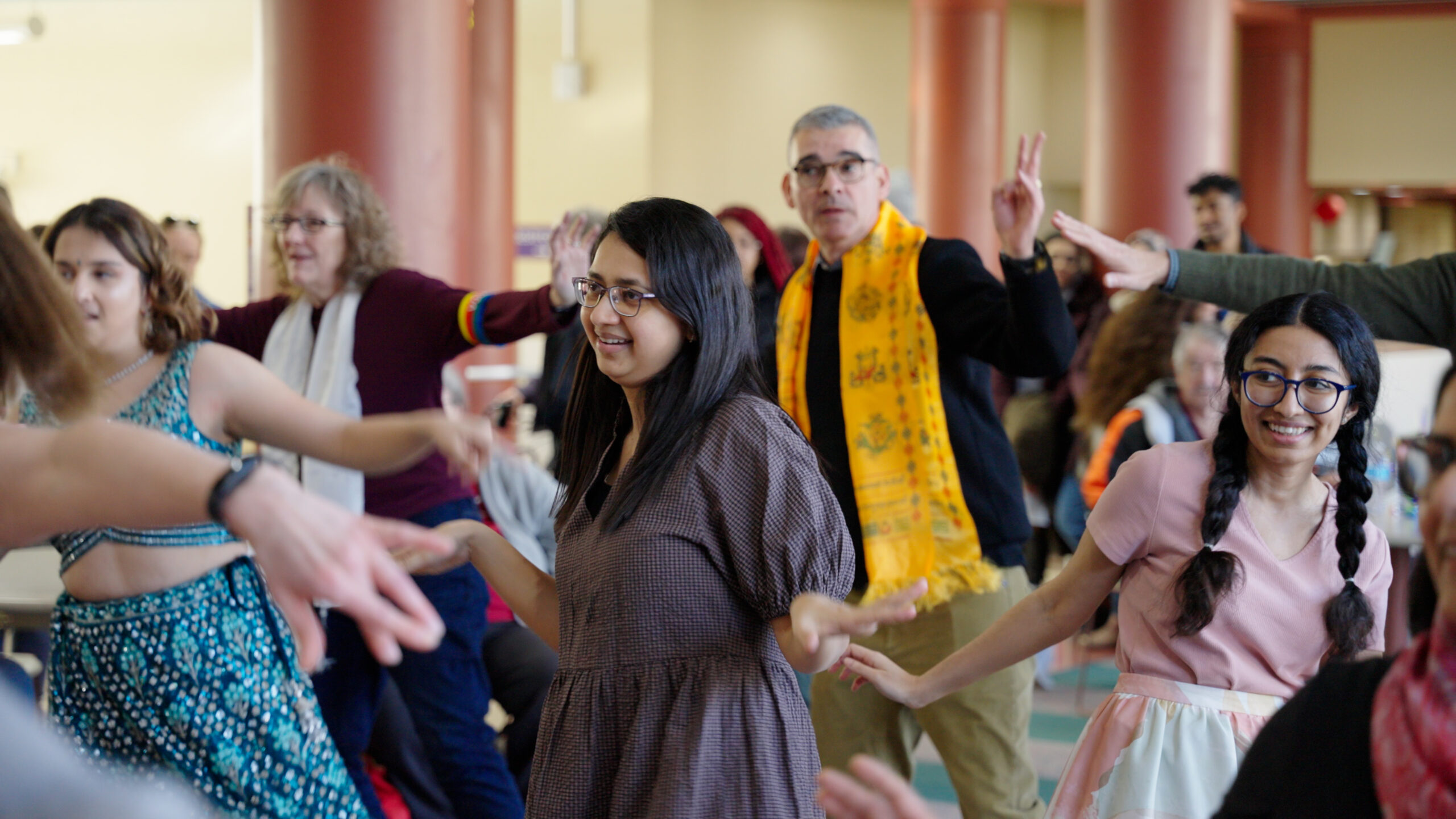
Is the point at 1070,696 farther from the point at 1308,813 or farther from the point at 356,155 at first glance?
the point at 1308,813

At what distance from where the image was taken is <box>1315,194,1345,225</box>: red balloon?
1262 cm

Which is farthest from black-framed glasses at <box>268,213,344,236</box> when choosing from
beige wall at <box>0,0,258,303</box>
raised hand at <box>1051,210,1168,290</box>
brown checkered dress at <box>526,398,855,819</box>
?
beige wall at <box>0,0,258,303</box>

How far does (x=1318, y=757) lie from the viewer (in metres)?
1.17

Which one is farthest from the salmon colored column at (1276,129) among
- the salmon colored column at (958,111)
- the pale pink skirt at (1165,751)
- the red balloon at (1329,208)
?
the pale pink skirt at (1165,751)

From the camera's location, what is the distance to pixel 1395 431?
4.59 metres

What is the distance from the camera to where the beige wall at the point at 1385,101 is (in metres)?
12.0

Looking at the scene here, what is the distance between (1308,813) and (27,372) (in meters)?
1.25

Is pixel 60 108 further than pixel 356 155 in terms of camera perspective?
Yes

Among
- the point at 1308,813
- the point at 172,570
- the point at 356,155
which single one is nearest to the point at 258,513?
the point at 1308,813

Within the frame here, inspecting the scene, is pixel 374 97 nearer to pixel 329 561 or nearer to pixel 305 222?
pixel 305 222

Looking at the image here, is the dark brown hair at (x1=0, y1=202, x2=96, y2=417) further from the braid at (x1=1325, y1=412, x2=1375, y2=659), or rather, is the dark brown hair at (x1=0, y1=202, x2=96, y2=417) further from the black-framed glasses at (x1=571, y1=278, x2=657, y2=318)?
the braid at (x1=1325, y1=412, x2=1375, y2=659)

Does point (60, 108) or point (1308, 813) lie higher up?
point (60, 108)

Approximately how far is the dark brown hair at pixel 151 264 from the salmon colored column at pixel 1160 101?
6.14 metres

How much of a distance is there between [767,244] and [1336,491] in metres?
2.23
